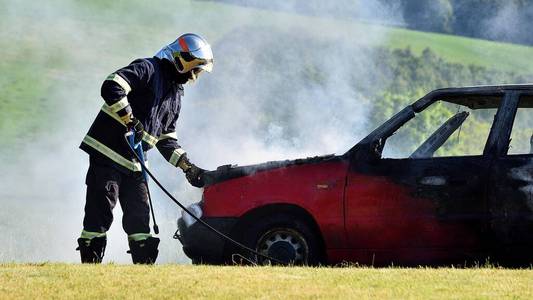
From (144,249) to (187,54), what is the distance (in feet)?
5.39

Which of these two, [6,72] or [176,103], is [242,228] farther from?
[6,72]

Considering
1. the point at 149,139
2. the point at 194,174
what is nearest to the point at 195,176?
the point at 194,174

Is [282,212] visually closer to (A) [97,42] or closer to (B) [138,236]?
(B) [138,236]

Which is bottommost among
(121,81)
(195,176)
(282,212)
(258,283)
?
(258,283)

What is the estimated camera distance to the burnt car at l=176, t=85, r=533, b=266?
841 centimetres

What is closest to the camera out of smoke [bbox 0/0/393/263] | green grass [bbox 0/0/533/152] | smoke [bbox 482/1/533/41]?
smoke [bbox 0/0/393/263]

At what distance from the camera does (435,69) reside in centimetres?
3438

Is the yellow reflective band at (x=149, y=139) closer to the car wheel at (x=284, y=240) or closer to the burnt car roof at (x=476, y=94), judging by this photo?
the car wheel at (x=284, y=240)

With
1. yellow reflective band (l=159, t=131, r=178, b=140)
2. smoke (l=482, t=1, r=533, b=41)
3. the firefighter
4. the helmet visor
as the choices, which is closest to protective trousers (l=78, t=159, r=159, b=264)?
the firefighter

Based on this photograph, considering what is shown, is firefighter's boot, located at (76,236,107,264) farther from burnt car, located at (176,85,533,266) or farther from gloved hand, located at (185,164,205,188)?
gloved hand, located at (185,164,205,188)

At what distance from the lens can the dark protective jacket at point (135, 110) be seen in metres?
8.95

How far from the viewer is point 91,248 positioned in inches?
357

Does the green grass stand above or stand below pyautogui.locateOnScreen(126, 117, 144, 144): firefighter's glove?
above

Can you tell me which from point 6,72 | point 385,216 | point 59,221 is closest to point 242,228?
point 385,216
